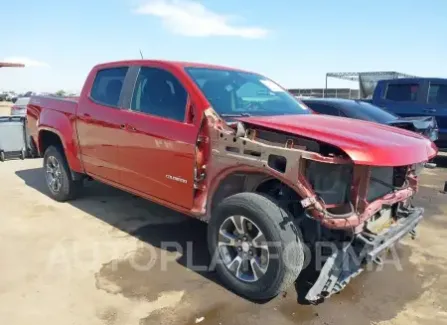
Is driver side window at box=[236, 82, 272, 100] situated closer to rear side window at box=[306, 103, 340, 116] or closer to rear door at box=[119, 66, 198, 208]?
rear door at box=[119, 66, 198, 208]

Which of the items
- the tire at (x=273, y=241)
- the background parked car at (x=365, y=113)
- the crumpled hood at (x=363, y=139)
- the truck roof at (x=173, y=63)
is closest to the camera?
the crumpled hood at (x=363, y=139)

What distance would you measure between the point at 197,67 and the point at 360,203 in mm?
2151

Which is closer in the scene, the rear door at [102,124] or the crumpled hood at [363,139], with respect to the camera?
the crumpled hood at [363,139]

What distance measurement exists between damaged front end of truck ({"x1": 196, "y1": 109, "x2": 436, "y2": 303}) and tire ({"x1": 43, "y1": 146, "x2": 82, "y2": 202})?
2690mm

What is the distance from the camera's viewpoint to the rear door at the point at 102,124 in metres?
4.47

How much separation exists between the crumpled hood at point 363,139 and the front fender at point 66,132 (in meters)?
2.69

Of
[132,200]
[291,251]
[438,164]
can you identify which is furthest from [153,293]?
[438,164]

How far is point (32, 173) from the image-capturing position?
25.4 ft

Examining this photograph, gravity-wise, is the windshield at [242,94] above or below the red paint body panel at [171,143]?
above

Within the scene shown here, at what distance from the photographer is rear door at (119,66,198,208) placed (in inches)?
145

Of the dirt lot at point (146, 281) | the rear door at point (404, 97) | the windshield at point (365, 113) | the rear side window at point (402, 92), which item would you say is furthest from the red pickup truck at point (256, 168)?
the rear side window at point (402, 92)

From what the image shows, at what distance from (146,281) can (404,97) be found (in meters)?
8.48

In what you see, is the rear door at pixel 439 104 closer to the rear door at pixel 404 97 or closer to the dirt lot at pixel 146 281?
the rear door at pixel 404 97

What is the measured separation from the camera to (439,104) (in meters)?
9.51
